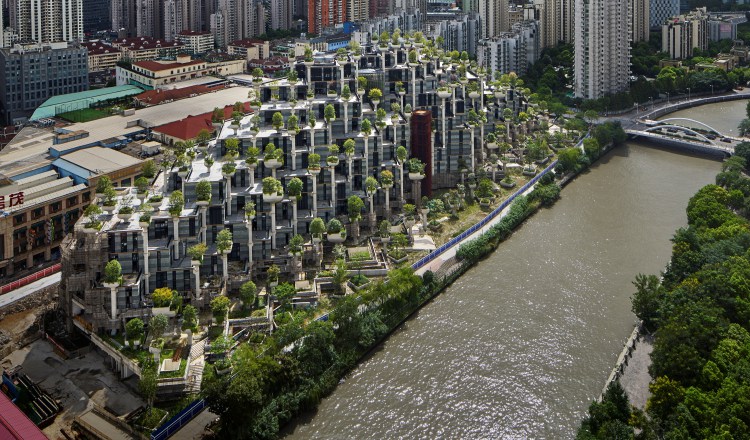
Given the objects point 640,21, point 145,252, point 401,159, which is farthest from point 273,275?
point 640,21

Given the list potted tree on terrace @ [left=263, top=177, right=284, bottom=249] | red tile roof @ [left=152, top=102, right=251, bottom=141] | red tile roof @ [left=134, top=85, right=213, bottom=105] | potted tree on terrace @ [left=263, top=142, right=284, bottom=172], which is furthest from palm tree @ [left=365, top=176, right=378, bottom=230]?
red tile roof @ [left=134, top=85, right=213, bottom=105]

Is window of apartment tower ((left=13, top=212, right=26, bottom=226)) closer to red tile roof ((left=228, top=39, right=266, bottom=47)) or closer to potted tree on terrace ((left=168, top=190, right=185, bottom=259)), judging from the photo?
potted tree on terrace ((left=168, top=190, right=185, bottom=259))

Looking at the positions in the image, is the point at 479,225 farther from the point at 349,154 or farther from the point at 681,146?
the point at 681,146

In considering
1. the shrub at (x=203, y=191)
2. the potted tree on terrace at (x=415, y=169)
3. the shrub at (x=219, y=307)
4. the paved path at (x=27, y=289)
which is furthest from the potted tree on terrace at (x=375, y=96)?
the paved path at (x=27, y=289)

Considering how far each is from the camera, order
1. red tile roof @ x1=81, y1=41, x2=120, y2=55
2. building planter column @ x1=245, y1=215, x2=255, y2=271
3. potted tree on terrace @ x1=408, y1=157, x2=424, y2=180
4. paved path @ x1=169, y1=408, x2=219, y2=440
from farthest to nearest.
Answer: red tile roof @ x1=81, y1=41, x2=120, y2=55 → potted tree on terrace @ x1=408, y1=157, x2=424, y2=180 → building planter column @ x1=245, y1=215, x2=255, y2=271 → paved path @ x1=169, y1=408, x2=219, y2=440

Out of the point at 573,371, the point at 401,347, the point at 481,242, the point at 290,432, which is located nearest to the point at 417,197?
the point at 481,242

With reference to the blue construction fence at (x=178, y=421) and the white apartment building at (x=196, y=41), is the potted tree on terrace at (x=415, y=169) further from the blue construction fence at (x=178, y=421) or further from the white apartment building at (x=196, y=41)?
the white apartment building at (x=196, y=41)
